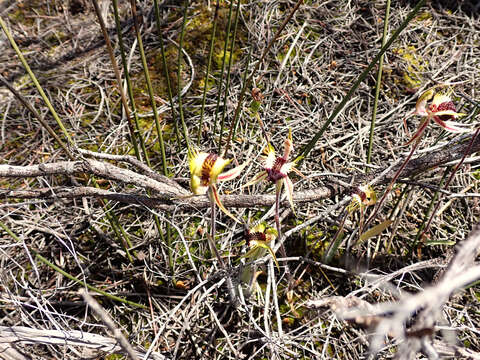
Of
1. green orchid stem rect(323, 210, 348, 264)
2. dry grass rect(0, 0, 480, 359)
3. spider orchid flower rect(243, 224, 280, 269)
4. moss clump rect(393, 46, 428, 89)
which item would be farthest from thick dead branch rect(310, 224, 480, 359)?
moss clump rect(393, 46, 428, 89)

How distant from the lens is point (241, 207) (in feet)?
3.81

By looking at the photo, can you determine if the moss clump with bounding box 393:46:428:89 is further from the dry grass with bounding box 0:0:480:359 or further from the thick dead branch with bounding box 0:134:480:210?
the thick dead branch with bounding box 0:134:480:210

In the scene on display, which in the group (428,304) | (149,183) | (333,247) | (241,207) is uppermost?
(428,304)

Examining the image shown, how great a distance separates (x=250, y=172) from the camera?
4.76ft

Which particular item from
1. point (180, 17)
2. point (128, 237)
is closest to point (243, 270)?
point (128, 237)

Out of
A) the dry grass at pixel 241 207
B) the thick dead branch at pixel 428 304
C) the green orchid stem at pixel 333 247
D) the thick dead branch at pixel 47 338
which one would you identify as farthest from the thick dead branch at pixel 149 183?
the thick dead branch at pixel 428 304

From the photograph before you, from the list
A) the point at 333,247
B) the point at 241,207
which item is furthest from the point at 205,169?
the point at 333,247

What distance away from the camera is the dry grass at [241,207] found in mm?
1079

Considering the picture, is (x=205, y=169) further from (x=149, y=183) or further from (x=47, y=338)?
(x=47, y=338)

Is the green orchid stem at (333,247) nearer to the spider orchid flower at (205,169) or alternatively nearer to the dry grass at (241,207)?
the dry grass at (241,207)

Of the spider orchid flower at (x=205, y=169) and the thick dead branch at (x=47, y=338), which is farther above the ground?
the spider orchid flower at (x=205, y=169)

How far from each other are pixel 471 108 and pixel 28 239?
1853mm

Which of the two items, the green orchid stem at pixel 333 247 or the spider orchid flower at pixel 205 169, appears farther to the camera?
the green orchid stem at pixel 333 247

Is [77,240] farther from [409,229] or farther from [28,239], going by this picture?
[409,229]
